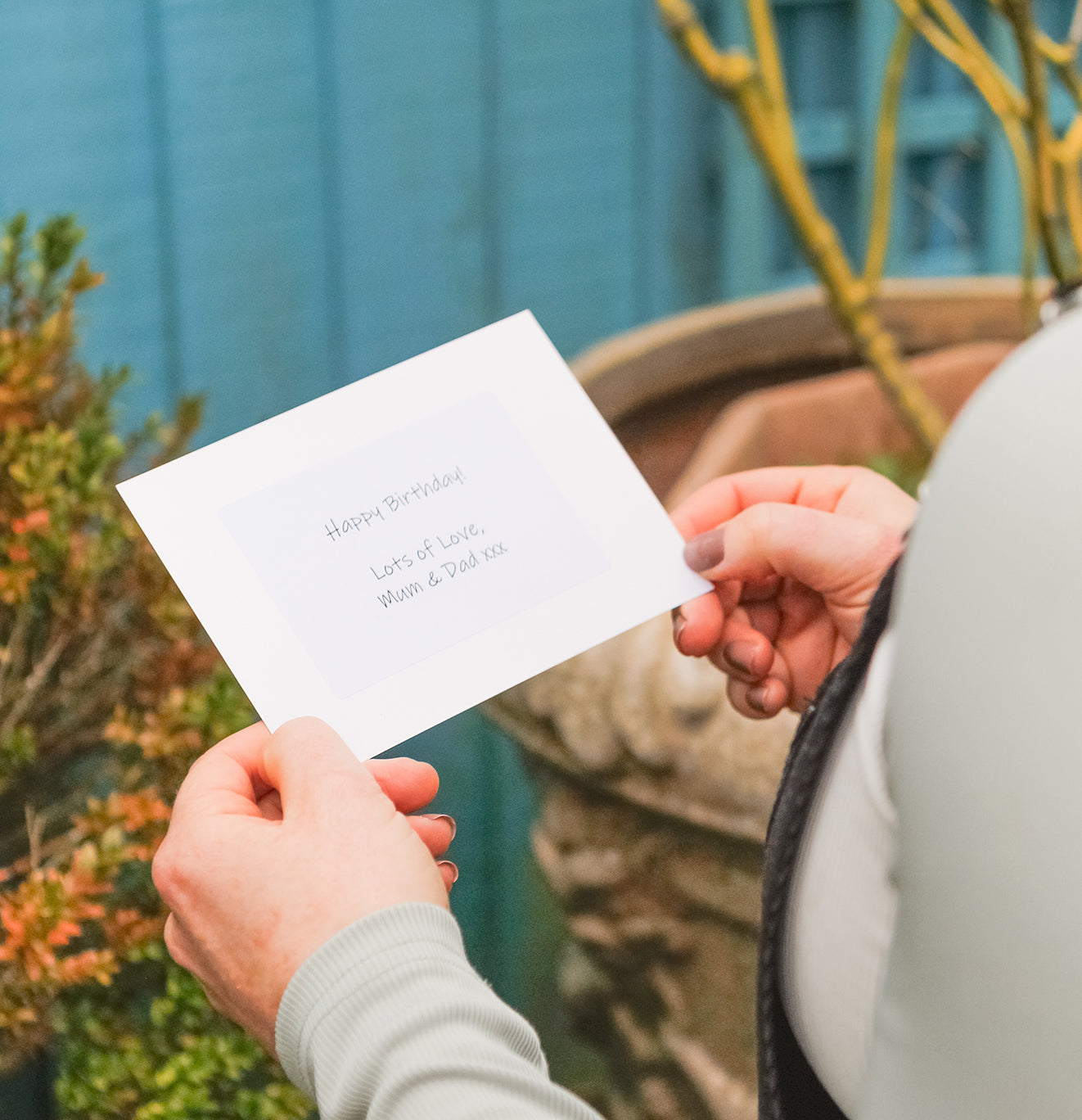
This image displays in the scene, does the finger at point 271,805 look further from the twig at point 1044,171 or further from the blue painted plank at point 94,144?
the twig at point 1044,171

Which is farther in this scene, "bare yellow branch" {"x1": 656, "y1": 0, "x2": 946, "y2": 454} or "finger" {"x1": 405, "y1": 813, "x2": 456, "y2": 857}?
"bare yellow branch" {"x1": 656, "y1": 0, "x2": 946, "y2": 454}

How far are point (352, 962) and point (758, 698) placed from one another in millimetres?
332

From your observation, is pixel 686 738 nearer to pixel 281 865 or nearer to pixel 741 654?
pixel 741 654

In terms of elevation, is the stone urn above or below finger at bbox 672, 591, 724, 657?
below

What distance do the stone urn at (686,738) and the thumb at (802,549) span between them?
33 cm

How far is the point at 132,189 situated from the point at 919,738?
39.2 inches

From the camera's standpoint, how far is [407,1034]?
0.39 metres

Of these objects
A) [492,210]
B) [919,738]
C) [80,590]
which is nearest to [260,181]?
[492,210]

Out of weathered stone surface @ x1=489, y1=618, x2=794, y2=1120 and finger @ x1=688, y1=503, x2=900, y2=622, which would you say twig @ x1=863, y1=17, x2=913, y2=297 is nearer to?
weathered stone surface @ x1=489, y1=618, x2=794, y2=1120

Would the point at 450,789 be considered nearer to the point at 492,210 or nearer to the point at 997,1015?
the point at 492,210

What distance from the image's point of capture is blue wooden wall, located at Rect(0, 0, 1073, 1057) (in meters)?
1.07

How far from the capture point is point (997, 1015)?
33 centimetres

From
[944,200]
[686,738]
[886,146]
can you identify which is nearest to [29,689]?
[686,738]

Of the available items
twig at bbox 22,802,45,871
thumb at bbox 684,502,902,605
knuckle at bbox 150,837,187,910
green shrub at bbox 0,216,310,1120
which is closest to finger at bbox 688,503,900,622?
thumb at bbox 684,502,902,605
